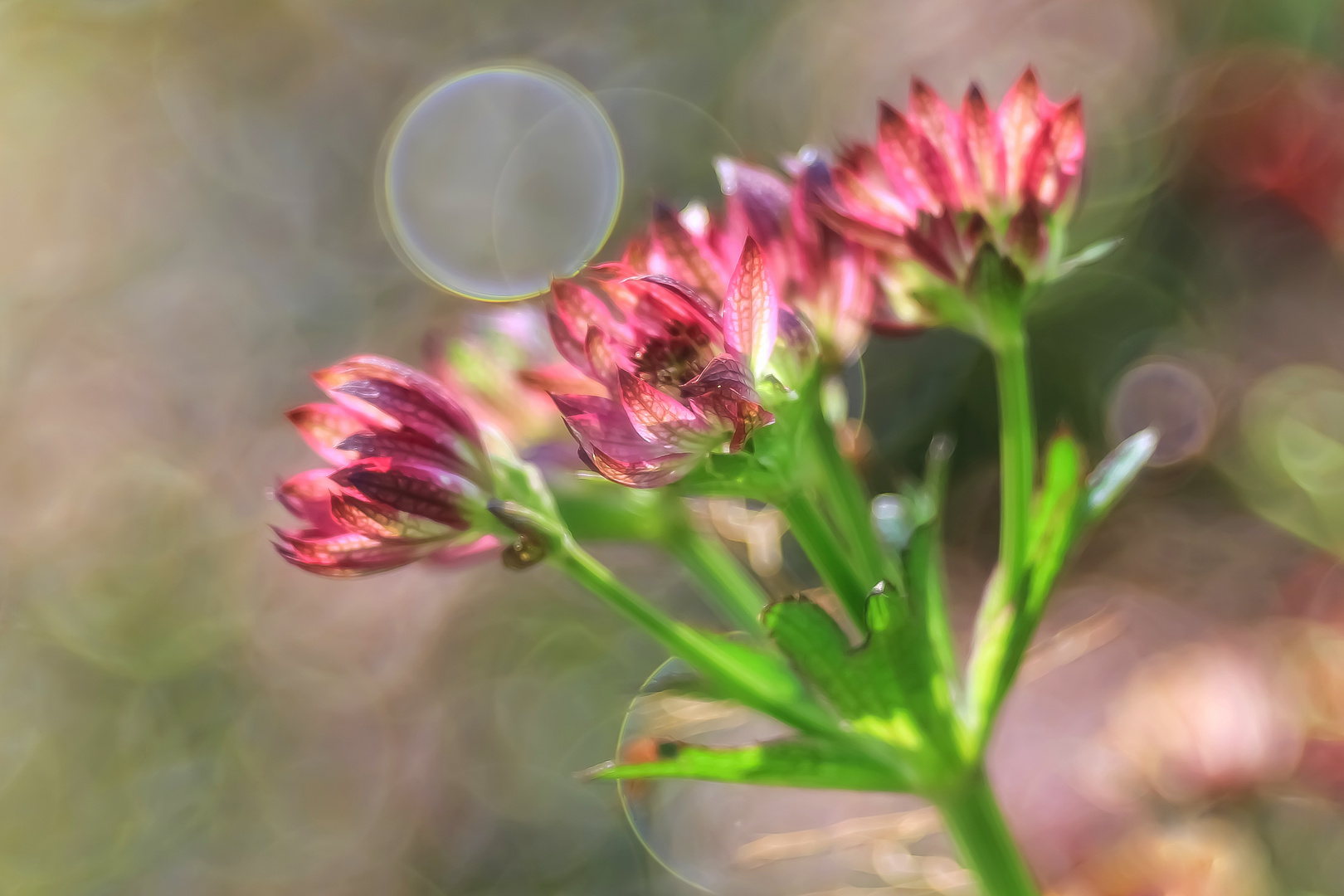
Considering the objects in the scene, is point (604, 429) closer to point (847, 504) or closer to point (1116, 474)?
point (847, 504)

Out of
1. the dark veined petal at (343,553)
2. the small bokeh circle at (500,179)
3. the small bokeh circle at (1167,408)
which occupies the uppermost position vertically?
the small bokeh circle at (500,179)

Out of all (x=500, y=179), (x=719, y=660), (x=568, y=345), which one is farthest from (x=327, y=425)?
(x=500, y=179)

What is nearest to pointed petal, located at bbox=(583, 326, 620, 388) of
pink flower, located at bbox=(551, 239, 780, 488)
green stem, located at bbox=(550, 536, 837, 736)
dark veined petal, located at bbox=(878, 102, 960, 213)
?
pink flower, located at bbox=(551, 239, 780, 488)

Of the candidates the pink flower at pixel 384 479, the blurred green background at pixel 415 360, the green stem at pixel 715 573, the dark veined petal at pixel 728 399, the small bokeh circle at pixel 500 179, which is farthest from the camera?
the small bokeh circle at pixel 500 179

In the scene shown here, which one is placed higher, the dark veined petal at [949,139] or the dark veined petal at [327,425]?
the dark veined petal at [327,425]

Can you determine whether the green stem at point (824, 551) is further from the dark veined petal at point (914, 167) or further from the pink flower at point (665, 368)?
the dark veined petal at point (914, 167)

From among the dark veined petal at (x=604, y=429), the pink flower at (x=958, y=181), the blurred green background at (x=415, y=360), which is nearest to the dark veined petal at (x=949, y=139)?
the pink flower at (x=958, y=181)

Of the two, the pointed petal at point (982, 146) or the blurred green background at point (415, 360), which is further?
the blurred green background at point (415, 360)

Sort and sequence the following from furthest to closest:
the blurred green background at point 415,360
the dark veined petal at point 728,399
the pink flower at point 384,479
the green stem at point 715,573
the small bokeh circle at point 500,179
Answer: the small bokeh circle at point 500,179
the blurred green background at point 415,360
the green stem at point 715,573
the pink flower at point 384,479
the dark veined petal at point 728,399
